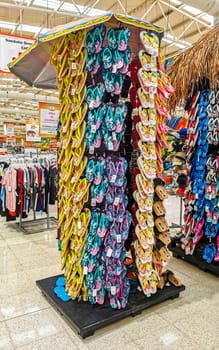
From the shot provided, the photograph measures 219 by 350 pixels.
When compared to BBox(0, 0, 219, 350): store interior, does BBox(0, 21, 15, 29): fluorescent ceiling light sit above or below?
above

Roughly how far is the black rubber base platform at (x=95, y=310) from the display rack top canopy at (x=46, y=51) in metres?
2.24

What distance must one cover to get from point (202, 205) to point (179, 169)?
95cm

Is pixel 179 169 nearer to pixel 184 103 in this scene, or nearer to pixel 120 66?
pixel 184 103

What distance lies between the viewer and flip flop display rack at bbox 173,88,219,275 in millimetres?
3465

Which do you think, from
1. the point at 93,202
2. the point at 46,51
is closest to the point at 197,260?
the point at 93,202

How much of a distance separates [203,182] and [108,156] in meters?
1.67

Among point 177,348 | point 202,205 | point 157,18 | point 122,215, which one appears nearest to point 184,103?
point 202,205

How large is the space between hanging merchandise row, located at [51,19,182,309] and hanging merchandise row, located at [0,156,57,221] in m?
2.36

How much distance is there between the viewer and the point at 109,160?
2.47 metres

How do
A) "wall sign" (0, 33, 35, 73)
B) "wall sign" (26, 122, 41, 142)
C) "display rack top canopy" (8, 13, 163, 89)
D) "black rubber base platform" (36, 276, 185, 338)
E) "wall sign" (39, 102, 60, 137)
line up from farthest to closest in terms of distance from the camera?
"wall sign" (26, 122, 41, 142), "wall sign" (39, 102, 60, 137), "wall sign" (0, 33, 35, 73), "black rubber base platform" (36, 276, 185, 338), "display rack top canopy" (8, 13, 163, 89)

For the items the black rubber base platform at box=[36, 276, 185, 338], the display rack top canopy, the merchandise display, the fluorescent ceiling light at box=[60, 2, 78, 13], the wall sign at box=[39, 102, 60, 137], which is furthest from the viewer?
the fluorescent ceiling light at box=[60, 2, 78, 13]

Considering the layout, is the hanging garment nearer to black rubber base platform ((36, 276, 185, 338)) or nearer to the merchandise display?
black rubber base platform ((36, 276, 185, 338))

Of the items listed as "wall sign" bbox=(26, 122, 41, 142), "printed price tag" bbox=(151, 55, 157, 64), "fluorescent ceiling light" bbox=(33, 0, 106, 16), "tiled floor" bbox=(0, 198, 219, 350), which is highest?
"fluorescent ceiling light" bbox=(33, 0, 106, 16)

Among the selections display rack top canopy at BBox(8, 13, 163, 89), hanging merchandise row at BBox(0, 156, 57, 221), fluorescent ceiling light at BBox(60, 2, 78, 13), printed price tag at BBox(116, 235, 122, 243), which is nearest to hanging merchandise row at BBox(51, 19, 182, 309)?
printed price tag at BBox(116, 235, 122, 243)
